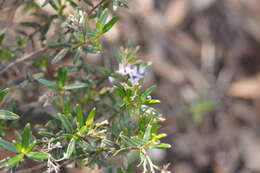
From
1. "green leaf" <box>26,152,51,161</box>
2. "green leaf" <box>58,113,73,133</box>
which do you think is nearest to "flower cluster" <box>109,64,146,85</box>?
"green leaf" <box>58,113,73,133</box>

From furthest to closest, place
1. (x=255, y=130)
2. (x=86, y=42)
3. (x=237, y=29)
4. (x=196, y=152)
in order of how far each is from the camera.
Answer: (x=237, y=29) < (x=255, y=130) < (x=196, y=152) < (x=86, y=42)

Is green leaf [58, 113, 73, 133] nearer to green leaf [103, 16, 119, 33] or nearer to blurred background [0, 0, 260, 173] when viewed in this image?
green leaf [103, 16, 119, 33]

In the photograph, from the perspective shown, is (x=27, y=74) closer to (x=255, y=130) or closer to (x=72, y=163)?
(x=72, y=163)

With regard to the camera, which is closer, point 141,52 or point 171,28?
A: point 141,52

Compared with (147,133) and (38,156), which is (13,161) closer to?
(38,156)

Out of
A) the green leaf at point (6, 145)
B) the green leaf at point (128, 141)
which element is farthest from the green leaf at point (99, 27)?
the green leaf at point (6, 145)

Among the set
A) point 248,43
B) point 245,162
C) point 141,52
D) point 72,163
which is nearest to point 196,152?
point 245,162

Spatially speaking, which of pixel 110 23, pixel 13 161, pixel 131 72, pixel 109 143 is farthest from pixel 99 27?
pixel 13 161

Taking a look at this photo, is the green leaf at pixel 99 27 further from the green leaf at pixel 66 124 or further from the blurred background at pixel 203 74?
the blurred background at pixel 203 74
